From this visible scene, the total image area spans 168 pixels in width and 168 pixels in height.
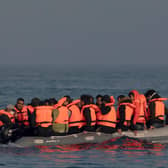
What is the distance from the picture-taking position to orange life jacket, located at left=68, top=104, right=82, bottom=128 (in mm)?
23688

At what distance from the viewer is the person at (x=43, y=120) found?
22781mm

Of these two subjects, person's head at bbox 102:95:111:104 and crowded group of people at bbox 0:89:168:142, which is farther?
person's head at bbox 102:95:111:104

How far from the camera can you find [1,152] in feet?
72.6

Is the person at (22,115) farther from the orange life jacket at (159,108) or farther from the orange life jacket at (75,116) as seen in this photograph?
the orange life jacket at (159,108)

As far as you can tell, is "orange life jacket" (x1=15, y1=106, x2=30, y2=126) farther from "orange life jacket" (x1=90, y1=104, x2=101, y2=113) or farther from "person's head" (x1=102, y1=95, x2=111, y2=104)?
"person's head" (x1=102, y1=95, x2=111, y2=104)

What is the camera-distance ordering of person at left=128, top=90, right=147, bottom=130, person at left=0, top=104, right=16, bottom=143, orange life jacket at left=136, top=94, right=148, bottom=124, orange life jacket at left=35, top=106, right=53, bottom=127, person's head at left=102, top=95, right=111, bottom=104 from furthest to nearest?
orange life jacket at left=136, top=94, right=148, bottom=124 < person at left=128, top=90, right=147, bottom=130 < person's head at left=102, top=95, right=111, bottom=104 < person at left=0, top=104, right=16, bottom=143 < orange life jacket at left=35, top=106, right=53, bottom=127

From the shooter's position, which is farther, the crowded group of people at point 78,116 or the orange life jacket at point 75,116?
the orange life jacket at point 75,116

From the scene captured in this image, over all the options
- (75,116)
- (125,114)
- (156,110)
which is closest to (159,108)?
(156,110)

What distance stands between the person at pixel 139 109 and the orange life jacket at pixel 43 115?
11.7ft

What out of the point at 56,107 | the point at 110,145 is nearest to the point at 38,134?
the point at 56,107

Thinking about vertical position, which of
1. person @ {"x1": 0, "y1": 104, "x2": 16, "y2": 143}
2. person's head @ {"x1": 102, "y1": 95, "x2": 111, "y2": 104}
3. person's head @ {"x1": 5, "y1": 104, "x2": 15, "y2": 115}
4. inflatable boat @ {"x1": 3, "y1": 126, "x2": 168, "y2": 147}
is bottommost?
inflatable boat @ {"x1": 3, "y1": 126, "x2": 168, "y2": 147}

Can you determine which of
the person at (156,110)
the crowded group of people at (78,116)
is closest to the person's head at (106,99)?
the crowded group of people at (78,116)

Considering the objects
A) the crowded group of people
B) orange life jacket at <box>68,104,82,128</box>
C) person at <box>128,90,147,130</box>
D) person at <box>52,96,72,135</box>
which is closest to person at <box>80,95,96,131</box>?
the crowded group of people

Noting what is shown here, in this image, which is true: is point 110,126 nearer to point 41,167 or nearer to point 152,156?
point 152,156
